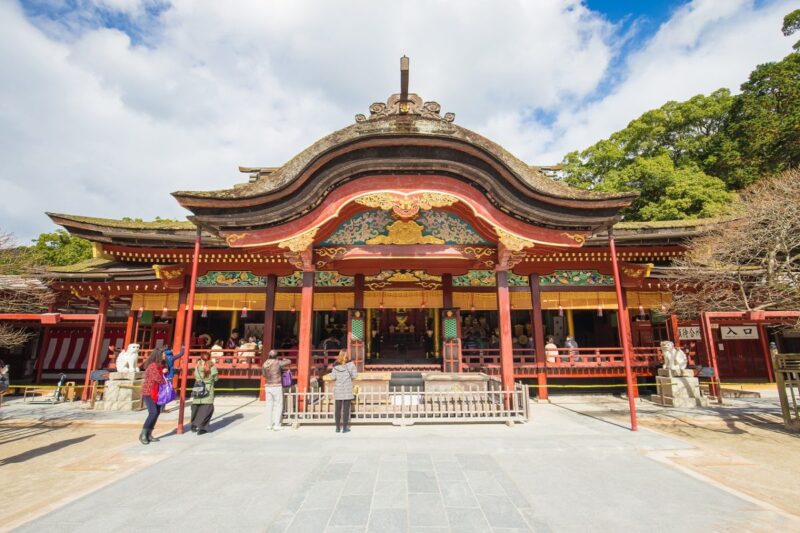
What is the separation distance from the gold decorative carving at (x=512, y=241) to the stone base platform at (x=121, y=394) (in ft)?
37.8

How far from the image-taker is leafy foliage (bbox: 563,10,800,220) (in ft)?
76.8

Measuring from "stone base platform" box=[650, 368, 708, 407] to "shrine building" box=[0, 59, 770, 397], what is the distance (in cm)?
145

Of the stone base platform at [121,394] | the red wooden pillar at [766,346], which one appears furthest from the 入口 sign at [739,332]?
the stone base platform at [121,394]

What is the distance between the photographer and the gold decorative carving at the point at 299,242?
27.3ft

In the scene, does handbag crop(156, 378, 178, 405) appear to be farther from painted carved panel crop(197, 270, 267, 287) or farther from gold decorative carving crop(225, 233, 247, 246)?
painted carved panel crop(197, 270, 267, 287)

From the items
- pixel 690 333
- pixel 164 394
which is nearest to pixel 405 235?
pixel 164 394

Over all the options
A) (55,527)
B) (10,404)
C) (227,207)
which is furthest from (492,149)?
(10,404)

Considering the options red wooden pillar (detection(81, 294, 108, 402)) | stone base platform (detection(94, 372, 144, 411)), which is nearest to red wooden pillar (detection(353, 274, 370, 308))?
stone base platform (detection(94, 372, 144, 411))

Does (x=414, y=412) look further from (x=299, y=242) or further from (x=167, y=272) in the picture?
(x=167, y=272)

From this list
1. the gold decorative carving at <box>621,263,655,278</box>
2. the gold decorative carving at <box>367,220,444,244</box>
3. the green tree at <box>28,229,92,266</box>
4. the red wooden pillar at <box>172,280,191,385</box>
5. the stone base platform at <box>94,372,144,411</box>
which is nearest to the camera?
the gold decorative carving at <box>367,220,444,244</box>

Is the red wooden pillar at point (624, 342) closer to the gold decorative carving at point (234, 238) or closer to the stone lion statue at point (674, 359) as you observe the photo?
the stone lion statue at point (674, 359)

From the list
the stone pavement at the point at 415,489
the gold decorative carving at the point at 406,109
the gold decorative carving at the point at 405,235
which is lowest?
the stone pavement at the point at 415,489

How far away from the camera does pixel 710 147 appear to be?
27797 millimetres

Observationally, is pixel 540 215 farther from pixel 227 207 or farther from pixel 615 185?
pixel 615 185
